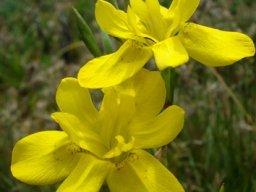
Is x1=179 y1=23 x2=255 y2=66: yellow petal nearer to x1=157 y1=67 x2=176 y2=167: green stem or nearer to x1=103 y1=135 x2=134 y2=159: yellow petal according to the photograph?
x1=157 y1=67 x2=176 y2=167: green stem

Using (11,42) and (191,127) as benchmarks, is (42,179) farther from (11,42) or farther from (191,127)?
(11,42)

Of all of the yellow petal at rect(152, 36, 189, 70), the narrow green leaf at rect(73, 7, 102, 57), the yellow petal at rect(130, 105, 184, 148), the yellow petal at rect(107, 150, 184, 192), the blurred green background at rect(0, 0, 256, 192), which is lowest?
the blurred green background at rect(0, 0, 256, 192)

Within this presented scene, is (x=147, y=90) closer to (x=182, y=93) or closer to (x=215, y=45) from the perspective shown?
(x=215, y=45)

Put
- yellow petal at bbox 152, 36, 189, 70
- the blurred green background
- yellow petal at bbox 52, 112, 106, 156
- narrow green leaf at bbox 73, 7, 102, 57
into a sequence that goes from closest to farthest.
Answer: yellow petal at bbox 152, 36, 189, 70, yellow petal at bbox 52, 112, 106, 156, narrow green leaf at bbox 73, 7, 102, 57, the blurred green background

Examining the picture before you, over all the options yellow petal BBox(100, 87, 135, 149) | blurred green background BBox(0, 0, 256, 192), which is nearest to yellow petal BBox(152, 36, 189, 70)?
yellow petal BBox(100, 87, 135, 149)

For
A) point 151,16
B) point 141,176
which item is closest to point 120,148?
point 141,176

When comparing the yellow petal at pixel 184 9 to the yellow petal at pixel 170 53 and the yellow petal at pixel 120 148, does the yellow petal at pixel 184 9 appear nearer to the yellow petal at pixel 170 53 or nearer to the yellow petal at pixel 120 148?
the yellow petal at pixel 170 53

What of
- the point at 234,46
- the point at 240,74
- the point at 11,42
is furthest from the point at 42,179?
the point at 11,42

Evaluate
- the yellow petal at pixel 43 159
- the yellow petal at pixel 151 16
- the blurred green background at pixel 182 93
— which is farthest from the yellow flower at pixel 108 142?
the blurred green background at pixel 182 93
